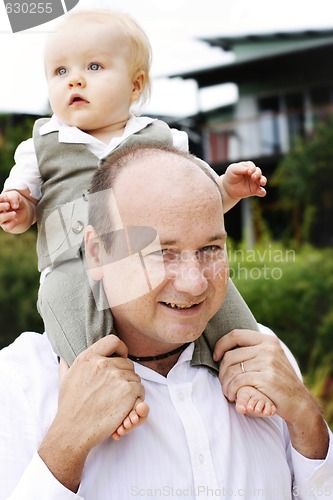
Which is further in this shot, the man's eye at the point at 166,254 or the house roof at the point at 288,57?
the house roof at the point at 288,57

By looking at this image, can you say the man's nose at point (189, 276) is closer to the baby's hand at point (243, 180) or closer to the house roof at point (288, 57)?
the baby's hand at point (243, 180)

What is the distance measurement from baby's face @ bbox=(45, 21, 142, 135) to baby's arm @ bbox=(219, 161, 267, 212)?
23 cm

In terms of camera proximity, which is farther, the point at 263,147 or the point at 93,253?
the point at 263,147

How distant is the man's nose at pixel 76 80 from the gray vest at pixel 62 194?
4.1 inches

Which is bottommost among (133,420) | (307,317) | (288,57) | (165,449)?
(307,317)

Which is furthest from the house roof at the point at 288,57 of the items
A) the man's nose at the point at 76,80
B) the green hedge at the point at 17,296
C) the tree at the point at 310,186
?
the man's nose at the point at 76,80

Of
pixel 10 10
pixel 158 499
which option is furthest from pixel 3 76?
pixel 158 499

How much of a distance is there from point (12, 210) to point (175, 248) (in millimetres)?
289

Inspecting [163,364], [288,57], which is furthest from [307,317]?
[163,364]

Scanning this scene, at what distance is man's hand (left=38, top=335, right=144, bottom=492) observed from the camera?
3.96 ft

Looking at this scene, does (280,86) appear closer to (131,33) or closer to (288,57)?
(288,57)

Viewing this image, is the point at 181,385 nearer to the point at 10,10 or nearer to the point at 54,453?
the point at 54,453

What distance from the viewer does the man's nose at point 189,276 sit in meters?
1.24

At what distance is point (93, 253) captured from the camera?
4.25 feet
